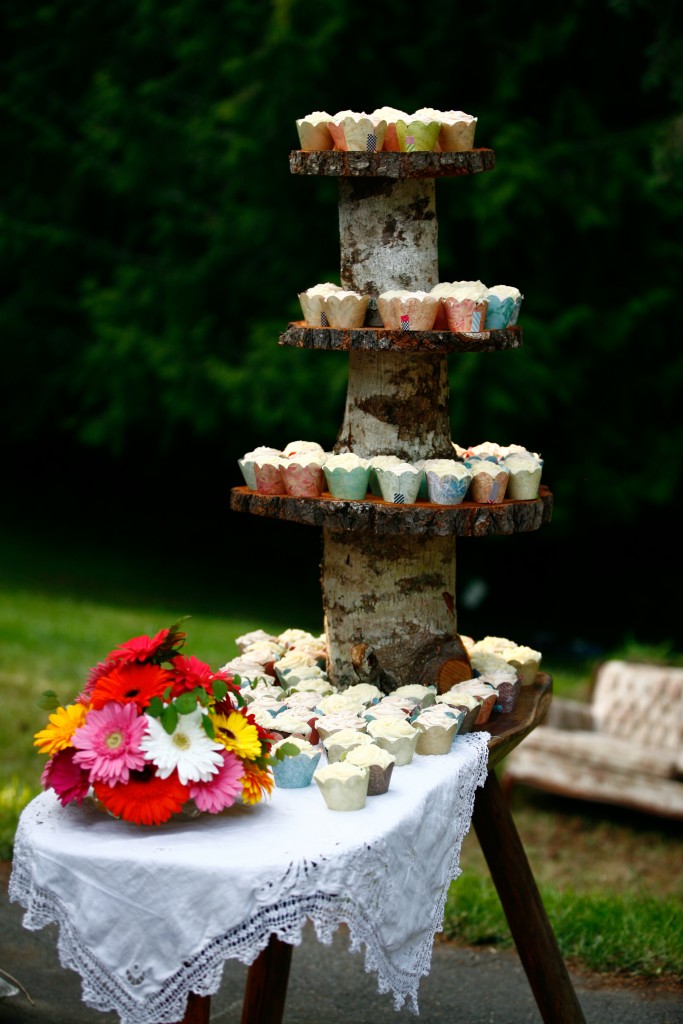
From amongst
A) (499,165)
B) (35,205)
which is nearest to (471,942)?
(499,165)

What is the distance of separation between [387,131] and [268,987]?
7.00 feet

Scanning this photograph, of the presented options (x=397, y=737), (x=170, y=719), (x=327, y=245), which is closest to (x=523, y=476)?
(x=397, y=737)

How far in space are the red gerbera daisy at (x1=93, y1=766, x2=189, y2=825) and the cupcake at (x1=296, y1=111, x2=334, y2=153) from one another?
1.66 meters

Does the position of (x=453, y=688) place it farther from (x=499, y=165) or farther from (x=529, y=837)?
(x=499, y=165)

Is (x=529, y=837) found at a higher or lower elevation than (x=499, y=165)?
lower

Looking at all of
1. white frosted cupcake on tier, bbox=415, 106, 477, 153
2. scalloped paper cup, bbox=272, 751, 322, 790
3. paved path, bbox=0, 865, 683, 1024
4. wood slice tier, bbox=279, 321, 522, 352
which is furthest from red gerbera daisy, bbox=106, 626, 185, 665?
paved path, bbox=0, 865, 683, 1024

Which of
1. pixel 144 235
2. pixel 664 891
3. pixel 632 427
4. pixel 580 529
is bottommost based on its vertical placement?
pixel 664 891

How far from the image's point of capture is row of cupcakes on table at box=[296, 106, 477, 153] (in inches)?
134

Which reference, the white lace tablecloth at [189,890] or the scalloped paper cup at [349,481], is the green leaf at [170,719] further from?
the scalloped paper cup at [349,481]

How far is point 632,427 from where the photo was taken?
37.0 ft

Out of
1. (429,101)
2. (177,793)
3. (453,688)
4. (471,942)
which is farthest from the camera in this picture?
(429,101)

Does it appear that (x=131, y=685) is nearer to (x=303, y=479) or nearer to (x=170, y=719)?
(x=170, y=719)

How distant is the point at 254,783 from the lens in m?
2.78

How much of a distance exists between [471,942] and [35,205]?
1018cm
